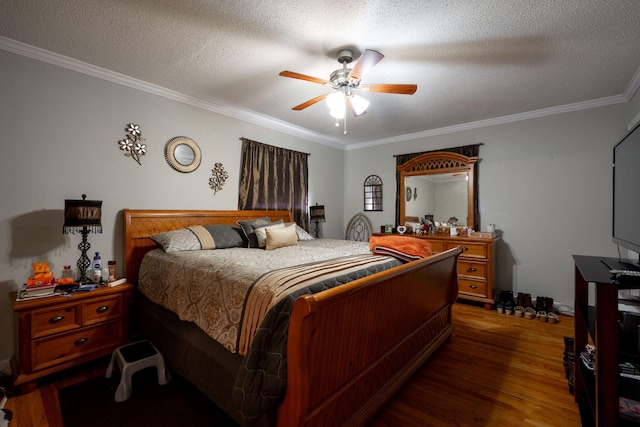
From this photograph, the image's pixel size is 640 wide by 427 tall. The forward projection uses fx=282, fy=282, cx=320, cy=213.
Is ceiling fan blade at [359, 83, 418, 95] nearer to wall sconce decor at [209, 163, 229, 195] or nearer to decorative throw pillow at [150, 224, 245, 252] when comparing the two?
decorative throw pillow at [150, 224, 245, 252]

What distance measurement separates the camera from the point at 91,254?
2611 mm

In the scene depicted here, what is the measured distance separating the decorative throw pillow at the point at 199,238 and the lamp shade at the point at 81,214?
54 centimetres

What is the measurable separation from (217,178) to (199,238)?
1.04 m

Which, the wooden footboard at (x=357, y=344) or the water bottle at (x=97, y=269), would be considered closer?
the wooden footboard at (x=357, y=344)

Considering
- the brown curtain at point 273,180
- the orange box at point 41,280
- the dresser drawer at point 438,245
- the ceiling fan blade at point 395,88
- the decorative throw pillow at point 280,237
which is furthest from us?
the dresser drawer at point 438,245

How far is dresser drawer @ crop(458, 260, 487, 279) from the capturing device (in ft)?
12.1

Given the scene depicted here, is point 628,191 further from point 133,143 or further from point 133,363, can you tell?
point 133,143

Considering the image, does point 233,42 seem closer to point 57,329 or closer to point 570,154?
point 57,329

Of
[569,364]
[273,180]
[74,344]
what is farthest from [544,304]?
[74,344]

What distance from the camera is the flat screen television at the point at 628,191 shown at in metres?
1.53

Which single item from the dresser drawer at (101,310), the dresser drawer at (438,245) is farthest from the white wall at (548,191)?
the dresser drawer at (101,310)

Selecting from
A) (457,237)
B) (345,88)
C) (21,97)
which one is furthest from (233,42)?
(457,237)

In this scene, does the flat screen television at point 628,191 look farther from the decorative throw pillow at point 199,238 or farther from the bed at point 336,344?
the decorative throw pillow at point 199,238

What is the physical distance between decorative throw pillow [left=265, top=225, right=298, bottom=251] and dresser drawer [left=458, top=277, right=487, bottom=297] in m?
2.44
